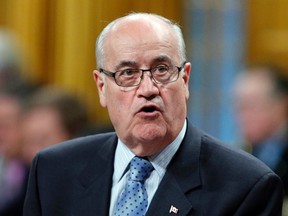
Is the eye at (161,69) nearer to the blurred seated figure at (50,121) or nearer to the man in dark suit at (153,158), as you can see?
the man in dark suit at (153,158)

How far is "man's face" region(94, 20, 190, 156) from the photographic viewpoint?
11.2 ft

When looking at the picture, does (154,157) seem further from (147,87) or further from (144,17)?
(144,17)

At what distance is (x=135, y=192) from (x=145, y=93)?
33cm

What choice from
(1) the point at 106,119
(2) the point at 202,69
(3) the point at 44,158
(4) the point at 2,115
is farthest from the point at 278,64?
(3) the point at 44,158

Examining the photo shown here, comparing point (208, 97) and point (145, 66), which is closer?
point (145, 66)

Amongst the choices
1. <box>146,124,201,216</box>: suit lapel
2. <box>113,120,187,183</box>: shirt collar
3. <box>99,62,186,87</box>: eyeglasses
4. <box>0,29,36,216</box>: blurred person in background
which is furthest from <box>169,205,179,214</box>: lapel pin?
<box>0,29,36,216</box>: blurred person in background

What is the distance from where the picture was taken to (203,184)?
341 centimetres

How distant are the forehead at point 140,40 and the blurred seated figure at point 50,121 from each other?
2000 millimetres

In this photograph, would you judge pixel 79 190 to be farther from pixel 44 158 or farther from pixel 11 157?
pixel 11 157

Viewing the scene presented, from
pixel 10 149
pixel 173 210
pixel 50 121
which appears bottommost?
pixel 10 149

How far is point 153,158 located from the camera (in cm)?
351

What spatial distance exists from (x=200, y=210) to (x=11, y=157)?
2.67 m

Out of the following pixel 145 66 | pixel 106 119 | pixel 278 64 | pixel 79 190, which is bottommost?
pixel 106 119

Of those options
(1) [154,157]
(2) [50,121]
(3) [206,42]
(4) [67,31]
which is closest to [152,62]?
(1) [154,157]
